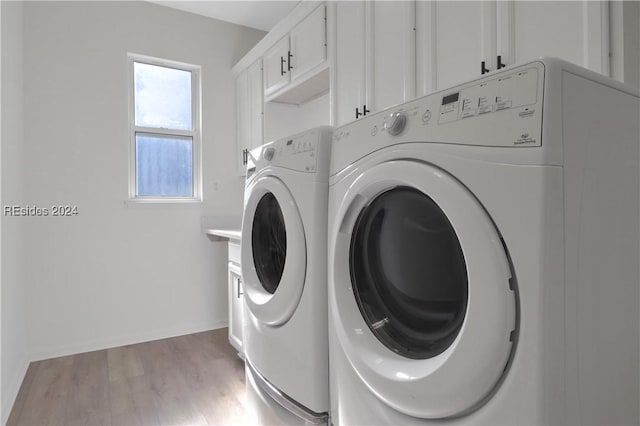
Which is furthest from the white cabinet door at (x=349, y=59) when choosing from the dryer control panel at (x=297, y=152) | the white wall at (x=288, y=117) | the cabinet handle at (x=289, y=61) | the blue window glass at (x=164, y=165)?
the blue window glass at (x=164, y=165)

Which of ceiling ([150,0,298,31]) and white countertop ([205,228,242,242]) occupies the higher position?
ceiling ([150,0,298,31])

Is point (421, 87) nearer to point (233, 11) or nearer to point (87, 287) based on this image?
point (233, 11)

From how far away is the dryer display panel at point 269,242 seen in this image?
1395 millimetres

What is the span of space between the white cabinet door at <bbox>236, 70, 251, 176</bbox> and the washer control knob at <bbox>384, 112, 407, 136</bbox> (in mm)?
2370

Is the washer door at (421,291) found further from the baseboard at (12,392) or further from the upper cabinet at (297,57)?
the baseboard at (12,392)

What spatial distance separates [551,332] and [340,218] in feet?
1.73

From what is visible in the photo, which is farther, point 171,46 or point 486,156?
point 171,46

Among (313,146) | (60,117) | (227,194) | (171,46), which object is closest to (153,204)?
(227,194)

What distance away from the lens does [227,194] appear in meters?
3.22

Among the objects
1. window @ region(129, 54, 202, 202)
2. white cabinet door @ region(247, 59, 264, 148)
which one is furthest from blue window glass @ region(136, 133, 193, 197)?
white cabinet door @ region(247, 59, 264, 148)

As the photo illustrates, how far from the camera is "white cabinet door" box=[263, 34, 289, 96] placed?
94.5 inches

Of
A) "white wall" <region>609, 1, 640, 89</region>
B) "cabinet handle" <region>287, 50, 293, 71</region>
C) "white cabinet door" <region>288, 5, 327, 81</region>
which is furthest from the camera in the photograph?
"cabinet handle" <region>287, 50, 293, 71</region>

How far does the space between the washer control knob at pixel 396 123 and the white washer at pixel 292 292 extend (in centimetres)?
32

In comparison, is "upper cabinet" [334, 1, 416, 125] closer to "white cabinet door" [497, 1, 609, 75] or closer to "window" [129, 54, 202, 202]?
"white cabinet door" [497, 1, 609, 75]
